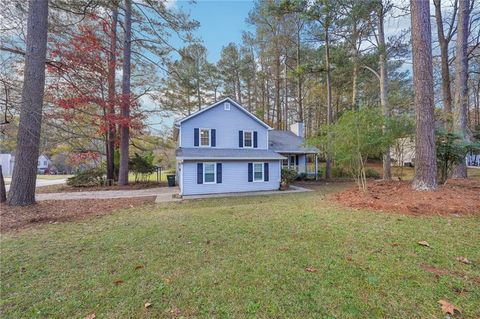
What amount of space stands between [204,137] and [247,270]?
454 inches

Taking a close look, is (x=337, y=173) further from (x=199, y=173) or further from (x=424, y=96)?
(x=424, y=96)

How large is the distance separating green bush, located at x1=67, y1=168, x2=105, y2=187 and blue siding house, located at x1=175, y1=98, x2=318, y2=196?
6.10 metres

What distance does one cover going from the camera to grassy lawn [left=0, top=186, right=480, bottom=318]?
2.46 m

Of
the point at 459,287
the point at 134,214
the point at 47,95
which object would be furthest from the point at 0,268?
the point at 47,95

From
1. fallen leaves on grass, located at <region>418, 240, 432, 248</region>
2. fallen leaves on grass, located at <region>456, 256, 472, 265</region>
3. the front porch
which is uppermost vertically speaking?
the front porch

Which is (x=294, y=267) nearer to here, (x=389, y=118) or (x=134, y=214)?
(x=134, y=214)

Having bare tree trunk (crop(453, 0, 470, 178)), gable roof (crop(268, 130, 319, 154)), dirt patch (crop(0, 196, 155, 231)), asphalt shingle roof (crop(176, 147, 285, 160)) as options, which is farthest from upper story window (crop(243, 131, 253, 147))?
bare tree trunk (crop(453, 0, 470, 178))

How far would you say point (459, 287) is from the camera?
266cm

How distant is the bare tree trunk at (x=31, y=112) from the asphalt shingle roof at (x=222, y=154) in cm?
582

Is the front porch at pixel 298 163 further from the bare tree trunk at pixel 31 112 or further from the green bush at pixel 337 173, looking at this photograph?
the bare tree trunk at pixel 31 112

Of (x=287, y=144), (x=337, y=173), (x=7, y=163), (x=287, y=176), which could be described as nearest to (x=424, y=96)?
(x=287, y=176)

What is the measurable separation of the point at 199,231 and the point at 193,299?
2.61m

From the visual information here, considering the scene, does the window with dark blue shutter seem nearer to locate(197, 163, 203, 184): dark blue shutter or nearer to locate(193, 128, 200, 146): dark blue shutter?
locate(197, 163, 203, 184): dark blue shutter

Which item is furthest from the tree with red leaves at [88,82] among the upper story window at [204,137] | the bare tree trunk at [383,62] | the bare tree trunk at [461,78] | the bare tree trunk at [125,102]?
the bare tree trunk at [461,78]
